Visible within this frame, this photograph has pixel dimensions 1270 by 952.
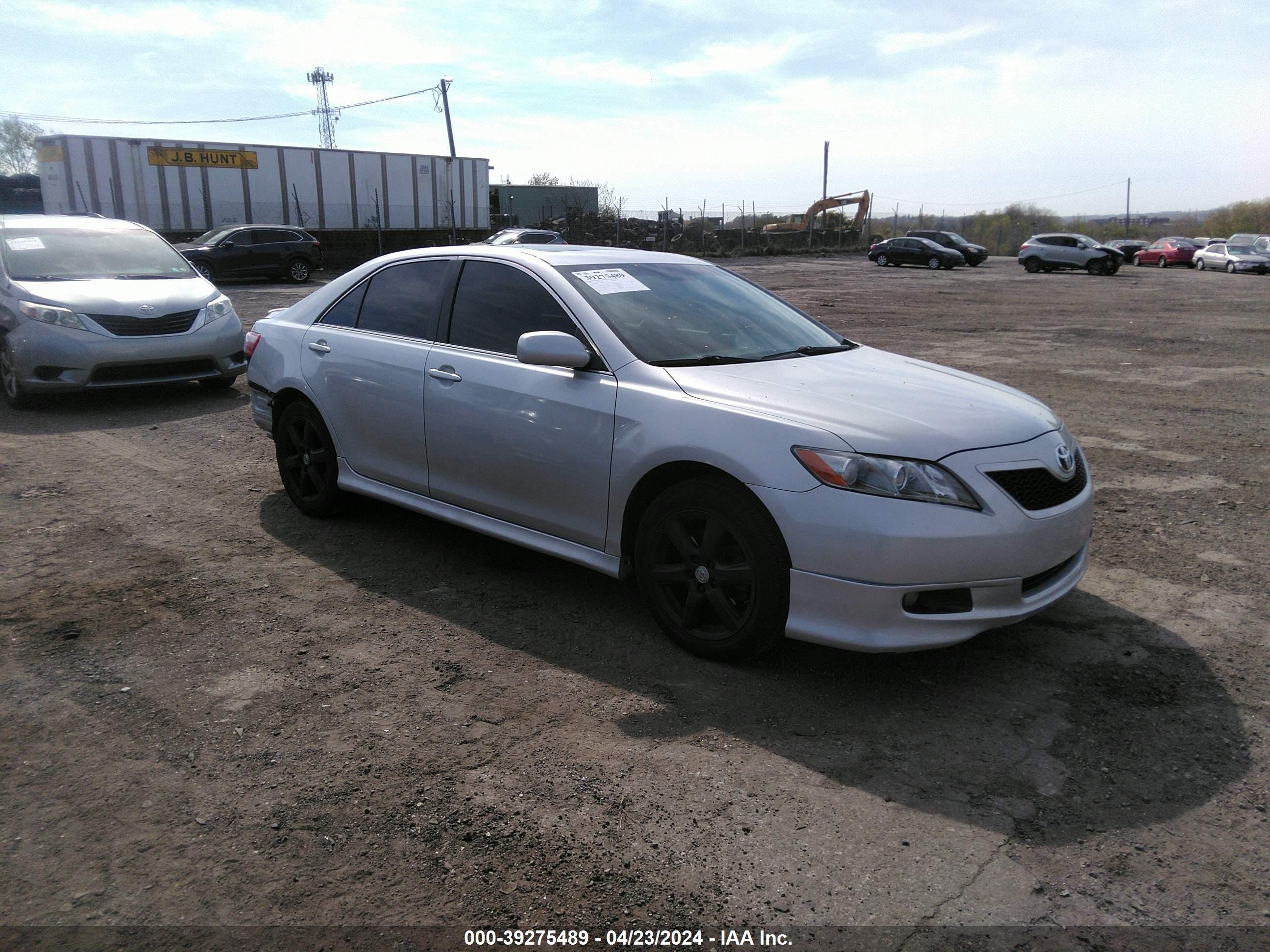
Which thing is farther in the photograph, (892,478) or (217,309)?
(217,309)

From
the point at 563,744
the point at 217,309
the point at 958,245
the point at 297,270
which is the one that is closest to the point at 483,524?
the point at 563,744

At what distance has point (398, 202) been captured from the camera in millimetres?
39625

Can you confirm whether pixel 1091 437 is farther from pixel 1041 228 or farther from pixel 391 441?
pixel 1041 228

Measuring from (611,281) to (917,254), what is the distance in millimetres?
39559

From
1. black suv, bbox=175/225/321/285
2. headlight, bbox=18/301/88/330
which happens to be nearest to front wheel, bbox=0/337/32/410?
headlight, bbox=18/301/88/330

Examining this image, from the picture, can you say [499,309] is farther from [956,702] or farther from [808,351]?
[956,702]

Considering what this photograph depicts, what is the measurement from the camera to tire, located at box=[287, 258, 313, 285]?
997 inches

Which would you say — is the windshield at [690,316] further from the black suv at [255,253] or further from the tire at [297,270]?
the tire at [297,270]

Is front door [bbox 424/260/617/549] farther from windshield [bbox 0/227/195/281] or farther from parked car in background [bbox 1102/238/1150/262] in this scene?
parked car in background [bbox 1102/238/1150/262]

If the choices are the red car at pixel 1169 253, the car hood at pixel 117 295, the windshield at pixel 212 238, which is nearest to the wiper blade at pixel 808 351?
the car hood at pixel 117 295

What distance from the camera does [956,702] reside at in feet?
11.2

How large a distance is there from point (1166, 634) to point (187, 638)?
4041mm

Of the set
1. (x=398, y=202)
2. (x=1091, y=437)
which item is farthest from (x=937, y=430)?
(x=398, y=202)

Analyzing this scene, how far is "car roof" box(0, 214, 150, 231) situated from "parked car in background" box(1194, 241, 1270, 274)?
38.0m
